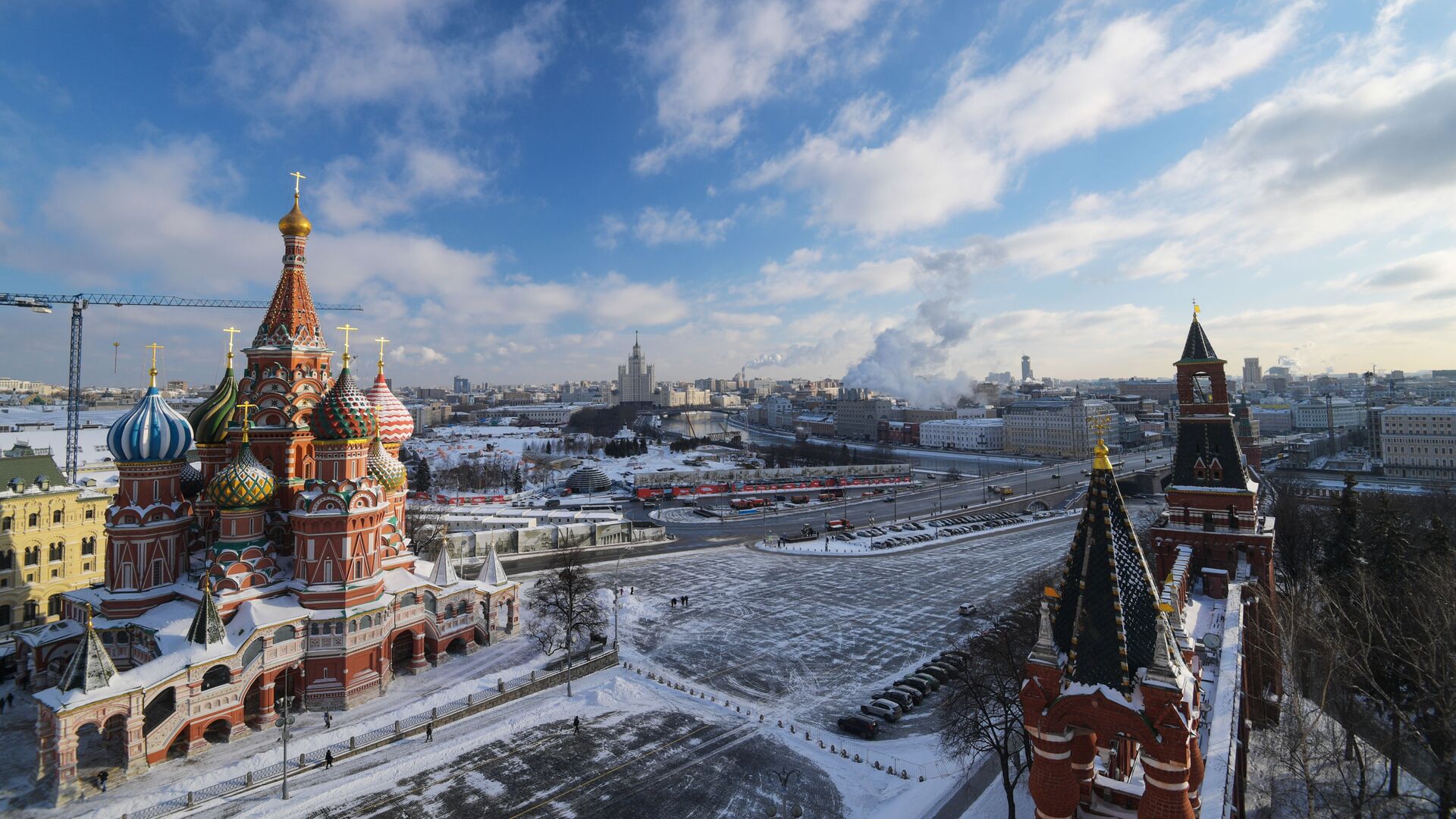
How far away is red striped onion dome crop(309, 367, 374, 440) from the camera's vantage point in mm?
24203

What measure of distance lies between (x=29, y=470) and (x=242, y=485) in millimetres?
15828

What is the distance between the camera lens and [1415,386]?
184 meters

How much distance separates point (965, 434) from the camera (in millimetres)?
125000

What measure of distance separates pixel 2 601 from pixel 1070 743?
41507mm

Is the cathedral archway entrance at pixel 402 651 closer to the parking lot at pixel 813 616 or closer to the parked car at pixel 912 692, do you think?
the parking lot at pixel 813 616

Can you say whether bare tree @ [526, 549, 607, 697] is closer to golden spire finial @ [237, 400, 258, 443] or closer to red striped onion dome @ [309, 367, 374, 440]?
red striped onion dome @ [309, 367, 374, 440]

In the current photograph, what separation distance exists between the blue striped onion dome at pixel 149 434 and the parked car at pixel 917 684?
28.0m

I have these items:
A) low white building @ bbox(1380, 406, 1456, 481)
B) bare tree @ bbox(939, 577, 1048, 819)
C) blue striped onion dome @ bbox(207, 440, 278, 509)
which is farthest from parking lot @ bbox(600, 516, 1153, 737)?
low white building @ bbox(1380, 406, 1456, 481)

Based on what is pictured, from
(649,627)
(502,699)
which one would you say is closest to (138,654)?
(502,699)

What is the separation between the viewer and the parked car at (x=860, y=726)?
21.9m

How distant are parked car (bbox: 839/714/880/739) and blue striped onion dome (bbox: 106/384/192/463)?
2541cm

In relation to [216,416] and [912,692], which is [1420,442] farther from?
[216,416]

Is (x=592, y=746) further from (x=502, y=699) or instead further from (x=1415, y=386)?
(x=1415, y=386)

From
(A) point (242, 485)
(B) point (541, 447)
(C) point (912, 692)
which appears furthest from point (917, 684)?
(B) point (541, 447)
